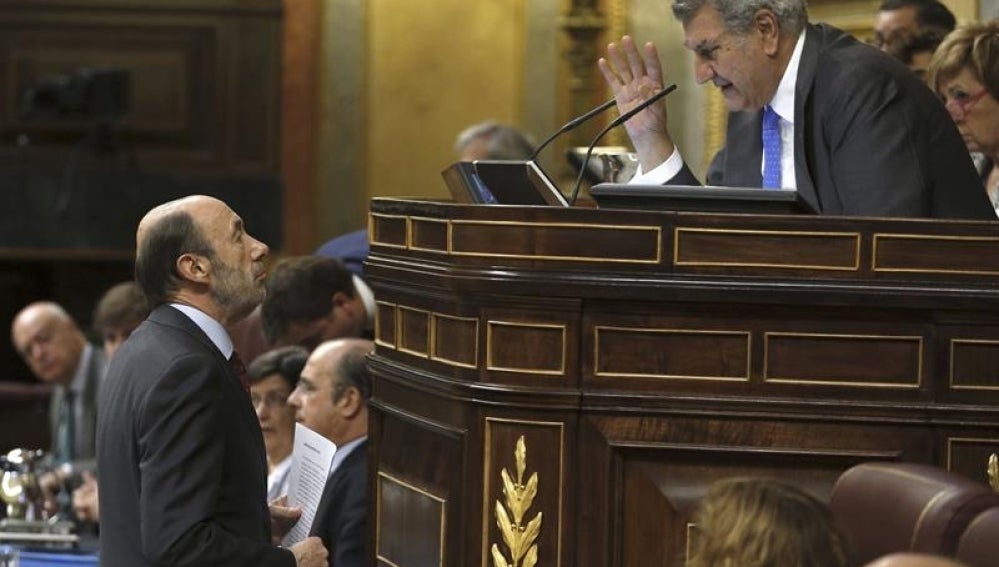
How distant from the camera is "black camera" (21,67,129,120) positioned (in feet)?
34.5

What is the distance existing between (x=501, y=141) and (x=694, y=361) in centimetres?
385

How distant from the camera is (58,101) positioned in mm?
10531

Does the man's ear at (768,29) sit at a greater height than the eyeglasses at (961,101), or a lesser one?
greater

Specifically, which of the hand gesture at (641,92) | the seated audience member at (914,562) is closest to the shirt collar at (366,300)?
the hand gesture at (641,92)

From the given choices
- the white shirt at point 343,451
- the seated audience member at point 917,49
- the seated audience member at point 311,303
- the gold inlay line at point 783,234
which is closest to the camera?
the gold inlay line at point 783,234

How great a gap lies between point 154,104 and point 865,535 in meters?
8.46

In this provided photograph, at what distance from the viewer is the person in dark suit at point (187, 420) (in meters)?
3.54

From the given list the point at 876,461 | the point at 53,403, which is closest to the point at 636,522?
the point at 876,461

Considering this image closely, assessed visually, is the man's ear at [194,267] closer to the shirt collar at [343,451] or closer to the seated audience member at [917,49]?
the shirt collar at [343,451]

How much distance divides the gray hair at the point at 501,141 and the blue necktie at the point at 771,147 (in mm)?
3010

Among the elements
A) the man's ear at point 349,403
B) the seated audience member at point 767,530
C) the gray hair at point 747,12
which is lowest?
the man's ear at point 349,403

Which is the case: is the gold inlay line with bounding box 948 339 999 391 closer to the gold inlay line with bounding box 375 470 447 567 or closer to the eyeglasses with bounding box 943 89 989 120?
the gold inlay line with bounding box 375 470 447 567

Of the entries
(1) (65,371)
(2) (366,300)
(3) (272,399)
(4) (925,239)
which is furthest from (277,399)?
(1) (65,371)

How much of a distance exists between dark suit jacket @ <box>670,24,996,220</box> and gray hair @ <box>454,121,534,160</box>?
3.22 metres
